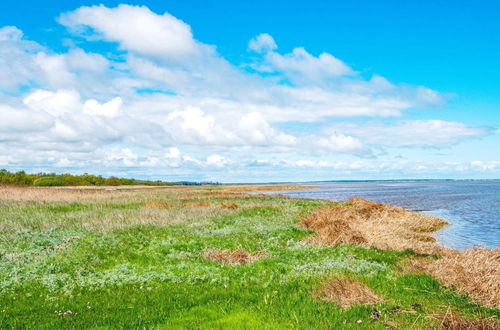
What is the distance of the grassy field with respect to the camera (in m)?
9.63

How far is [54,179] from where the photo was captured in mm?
127188

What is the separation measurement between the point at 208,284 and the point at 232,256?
3.94 meters

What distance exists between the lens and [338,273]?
13.8 metres

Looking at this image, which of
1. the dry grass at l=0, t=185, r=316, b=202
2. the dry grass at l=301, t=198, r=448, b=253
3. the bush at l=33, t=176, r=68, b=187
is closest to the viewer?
the dry grass at l=301, t=198, r=448, b=253

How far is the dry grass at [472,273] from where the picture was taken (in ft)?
38.4

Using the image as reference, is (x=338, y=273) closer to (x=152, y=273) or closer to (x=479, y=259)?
(x=479, y=259)

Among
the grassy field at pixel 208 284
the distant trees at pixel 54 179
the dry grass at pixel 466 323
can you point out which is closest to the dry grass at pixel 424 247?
the grassy field at pixel 208 284

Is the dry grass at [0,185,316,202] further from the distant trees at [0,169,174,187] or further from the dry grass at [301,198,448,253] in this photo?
the dry grass at [301,198,448,253]

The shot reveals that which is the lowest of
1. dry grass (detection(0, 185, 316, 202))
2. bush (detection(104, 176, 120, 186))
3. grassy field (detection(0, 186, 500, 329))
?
grassy field (detection(0, 186, 500, 329))

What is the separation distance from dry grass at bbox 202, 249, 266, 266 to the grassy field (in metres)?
0.05

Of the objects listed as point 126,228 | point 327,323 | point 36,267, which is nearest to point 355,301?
point 327,323

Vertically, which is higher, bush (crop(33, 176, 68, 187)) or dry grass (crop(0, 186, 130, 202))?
bush (crop(33, 176, 68, 187))

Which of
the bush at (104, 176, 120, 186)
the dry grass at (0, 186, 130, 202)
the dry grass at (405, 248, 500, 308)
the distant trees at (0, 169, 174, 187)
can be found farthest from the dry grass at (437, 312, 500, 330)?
the bush at (104, 176, 120, 186)

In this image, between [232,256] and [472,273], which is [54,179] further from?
[472,273]
